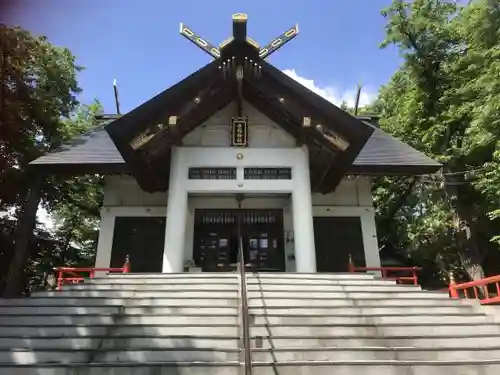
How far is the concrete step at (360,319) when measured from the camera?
6.32 meters

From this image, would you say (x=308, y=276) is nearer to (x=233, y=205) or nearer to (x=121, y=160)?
(x=233, y=205)

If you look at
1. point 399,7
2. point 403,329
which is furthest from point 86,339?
point 399,7

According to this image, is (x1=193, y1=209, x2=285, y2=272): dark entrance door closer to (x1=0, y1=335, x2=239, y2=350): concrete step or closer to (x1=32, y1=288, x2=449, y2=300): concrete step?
(x1=32, y1=288, x2=449, y2=300): concrete step

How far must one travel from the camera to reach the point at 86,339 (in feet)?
18.8

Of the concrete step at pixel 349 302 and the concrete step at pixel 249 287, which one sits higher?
the concrete step at pixel 249 287

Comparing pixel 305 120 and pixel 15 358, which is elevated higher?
pixel 305 120

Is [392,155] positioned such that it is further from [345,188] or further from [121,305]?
[121,305]

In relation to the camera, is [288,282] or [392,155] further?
[392,155]

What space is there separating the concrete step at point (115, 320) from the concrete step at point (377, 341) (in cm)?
71

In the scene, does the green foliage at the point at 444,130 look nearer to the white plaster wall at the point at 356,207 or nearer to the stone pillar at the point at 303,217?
the white plaster wall at the point at 356,207

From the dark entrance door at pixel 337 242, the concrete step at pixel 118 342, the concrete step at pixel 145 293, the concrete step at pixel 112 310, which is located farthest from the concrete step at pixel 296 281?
the dark entrance door at pixel 337 242

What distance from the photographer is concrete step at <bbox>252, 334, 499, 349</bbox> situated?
5777mm

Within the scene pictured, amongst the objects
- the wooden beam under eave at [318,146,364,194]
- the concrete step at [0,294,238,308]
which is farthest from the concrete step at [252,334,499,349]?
the wooden beam under eave at [318,146,364,194]

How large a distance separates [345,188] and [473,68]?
20.3 ft
